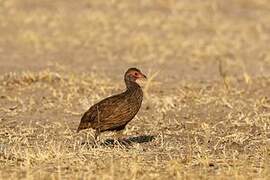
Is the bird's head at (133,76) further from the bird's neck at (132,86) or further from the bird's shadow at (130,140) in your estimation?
the bird's shadow at (130,140)

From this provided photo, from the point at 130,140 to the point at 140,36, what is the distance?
1180cm

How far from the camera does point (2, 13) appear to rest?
24953 mm

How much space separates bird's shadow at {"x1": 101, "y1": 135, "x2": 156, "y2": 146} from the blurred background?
5.59 m

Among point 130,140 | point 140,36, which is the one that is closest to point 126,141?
point 130,140

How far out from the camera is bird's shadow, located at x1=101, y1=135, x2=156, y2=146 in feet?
30.6

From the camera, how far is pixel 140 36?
21.5 metres

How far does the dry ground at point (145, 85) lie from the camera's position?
313 inches

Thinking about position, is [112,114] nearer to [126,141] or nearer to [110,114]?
[110,114]

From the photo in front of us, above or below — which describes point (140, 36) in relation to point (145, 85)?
above

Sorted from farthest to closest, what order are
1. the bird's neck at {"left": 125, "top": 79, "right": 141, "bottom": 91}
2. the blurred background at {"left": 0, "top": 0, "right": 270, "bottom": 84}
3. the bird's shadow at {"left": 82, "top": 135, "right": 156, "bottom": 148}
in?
the blurred background at {"left": 0, "top": 0, "right": 270, "bottom": 84}, the bird's neck at {"left": 125, "top": 79, "right": 141, "bottom": 91}, the bird's shadow at {"left": 82, "top": 135, "right": 156, "bottom": 148}

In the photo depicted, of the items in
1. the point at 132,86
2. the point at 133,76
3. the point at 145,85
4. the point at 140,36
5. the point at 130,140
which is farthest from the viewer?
the point at 140,36

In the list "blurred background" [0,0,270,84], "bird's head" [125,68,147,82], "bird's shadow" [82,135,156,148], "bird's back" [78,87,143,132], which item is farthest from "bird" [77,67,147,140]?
"blurred background" [0,0,270,84]

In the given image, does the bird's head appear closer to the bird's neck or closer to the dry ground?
the bird's neck

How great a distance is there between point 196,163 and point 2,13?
17932mm
